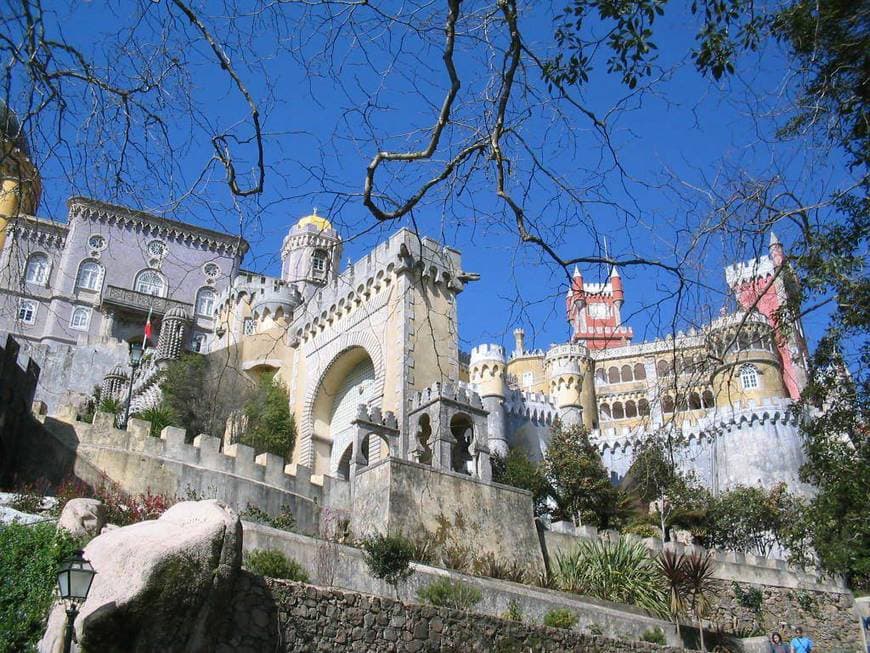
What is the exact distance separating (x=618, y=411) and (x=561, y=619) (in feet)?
170

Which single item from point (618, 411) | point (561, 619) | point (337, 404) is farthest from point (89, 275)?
point (618, 411)

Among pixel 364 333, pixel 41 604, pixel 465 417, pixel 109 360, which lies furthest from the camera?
pixel 109 360

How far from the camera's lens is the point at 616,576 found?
1881 centimetres

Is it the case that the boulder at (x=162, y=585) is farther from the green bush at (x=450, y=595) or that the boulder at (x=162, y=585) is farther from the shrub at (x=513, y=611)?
the shrub at (x=513, y=611)

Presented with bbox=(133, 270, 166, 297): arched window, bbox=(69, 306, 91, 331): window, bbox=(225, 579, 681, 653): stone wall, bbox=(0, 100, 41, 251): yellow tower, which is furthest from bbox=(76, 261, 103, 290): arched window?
bbox=(0, 100, 41, 251): yellow tower

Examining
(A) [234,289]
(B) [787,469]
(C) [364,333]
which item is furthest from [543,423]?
(C) [364,333]

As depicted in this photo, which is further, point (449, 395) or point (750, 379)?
point (750, 379)

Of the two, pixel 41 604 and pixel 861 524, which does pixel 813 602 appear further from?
pixel 41 604

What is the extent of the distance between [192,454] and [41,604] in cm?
1059

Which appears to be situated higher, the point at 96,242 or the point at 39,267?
the point at 96,242

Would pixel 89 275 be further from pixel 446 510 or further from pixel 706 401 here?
pixel 706 401

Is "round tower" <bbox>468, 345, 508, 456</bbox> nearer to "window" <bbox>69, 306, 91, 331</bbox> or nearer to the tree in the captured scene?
the tree

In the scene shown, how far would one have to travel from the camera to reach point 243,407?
32.5 metres

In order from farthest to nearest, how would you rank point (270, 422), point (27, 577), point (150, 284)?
point (150, 284) < point (270, 422) < point (27, 577)
